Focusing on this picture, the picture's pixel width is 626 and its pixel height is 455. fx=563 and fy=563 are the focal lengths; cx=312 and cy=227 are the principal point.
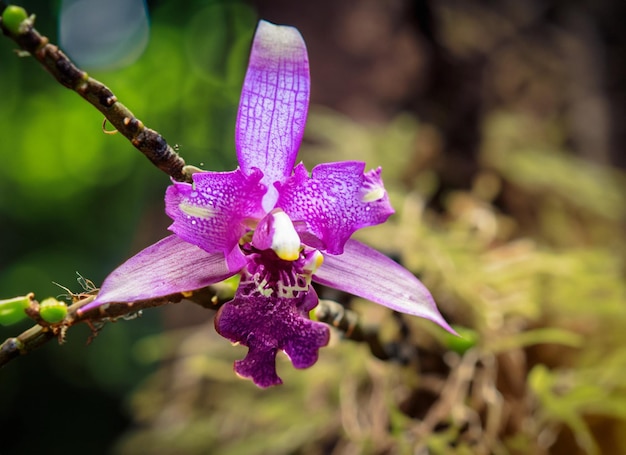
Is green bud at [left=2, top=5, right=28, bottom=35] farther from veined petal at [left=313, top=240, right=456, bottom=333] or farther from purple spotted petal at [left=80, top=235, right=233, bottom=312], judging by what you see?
veined petal at [left=313, top=240, right=456, bottom=333]

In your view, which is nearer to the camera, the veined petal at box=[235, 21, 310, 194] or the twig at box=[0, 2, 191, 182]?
the twig at box=[0, 2, 191, 182]

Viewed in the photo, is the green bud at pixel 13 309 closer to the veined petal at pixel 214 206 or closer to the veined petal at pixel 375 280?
the veined petal at pixel 214 206

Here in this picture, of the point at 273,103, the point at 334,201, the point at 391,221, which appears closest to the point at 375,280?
the point at 334,201

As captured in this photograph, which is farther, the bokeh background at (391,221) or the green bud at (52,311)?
the bokeh background at (391,221)

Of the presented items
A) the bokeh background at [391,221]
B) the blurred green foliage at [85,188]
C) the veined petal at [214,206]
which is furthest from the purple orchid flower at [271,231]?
the blurred green foliage at [85,188]

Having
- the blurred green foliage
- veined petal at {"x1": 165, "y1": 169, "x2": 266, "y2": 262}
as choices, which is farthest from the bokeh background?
veined petal at {"x1": 165, "y1": 169, "x2": 266, "y2": 262}

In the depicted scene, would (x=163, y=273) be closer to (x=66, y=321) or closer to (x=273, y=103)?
(x=66, y=321)
